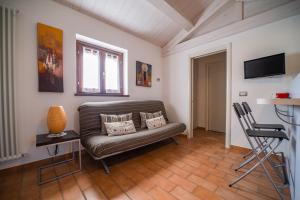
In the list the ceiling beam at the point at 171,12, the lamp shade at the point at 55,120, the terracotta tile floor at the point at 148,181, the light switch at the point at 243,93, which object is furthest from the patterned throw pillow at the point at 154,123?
the ceiling beam at the point at 171,12

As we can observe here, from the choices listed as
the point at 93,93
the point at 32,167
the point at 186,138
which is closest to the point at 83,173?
the point at 32,167

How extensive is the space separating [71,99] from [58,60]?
63 cm

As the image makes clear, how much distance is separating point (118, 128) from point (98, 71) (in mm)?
1305

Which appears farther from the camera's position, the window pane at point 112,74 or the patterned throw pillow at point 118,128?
the window pane at point 112,74

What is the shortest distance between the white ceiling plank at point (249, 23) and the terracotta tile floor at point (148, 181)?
2298 millimetres

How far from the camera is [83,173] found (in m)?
1.61

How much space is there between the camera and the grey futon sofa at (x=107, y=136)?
5.17 feet

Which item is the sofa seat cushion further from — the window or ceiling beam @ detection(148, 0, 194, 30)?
ceiling beam @ detection(148, 0, 194, 30)

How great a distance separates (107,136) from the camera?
1.88 m

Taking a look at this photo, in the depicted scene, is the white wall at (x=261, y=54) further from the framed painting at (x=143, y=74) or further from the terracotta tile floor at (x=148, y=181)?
the framed painting at (x=143, y=74)

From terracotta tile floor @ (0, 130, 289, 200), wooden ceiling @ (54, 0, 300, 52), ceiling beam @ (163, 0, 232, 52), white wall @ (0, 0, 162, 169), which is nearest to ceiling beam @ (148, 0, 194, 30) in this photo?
wooden ceiling @ (54, 0, 300, 52)

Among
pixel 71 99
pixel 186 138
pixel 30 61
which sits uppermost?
pixel 30 61

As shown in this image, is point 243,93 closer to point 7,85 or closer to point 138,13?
point 138,13

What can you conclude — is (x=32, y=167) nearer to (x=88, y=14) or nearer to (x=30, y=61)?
(x=30, y=61)
